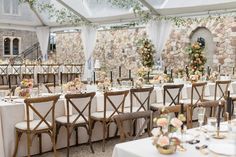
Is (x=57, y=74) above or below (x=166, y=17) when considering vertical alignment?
below

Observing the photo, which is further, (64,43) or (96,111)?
(64,43)

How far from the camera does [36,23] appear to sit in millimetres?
13750

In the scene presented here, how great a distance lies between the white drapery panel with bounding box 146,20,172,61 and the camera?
33.7 feet

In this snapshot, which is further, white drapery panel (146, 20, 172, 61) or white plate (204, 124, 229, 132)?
white drapery panel (146, 20, 172, 61)

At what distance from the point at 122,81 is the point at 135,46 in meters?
5.05

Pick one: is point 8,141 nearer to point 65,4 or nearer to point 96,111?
point 96,111

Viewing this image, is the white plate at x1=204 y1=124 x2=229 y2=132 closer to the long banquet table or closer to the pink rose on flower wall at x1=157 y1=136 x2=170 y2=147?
the pink rose on flower wall at x1=157 y1=136 x2=170 y2=147

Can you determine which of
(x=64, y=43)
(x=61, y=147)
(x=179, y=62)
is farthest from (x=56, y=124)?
(x=64, y=43)

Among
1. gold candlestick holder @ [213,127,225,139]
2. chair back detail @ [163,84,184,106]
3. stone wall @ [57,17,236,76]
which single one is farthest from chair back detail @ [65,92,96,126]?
stone wall @ [57,17,236,76]

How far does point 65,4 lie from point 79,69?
2837 millimetres

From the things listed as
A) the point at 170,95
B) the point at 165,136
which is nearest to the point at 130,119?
the point at 165,136

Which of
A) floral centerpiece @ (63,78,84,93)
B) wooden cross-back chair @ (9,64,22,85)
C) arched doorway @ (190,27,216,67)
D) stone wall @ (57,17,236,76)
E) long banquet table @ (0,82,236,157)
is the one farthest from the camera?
wooden cross-back chair @ (9,64,22,85)

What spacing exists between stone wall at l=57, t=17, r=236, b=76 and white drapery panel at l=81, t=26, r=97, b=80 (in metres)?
0.75

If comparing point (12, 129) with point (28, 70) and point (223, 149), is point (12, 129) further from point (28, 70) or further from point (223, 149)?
point (28, 70)
